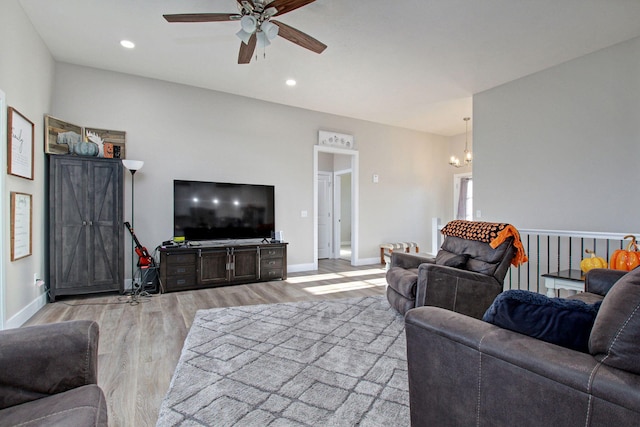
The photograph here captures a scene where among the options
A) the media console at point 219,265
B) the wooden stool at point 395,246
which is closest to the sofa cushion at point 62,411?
the media console at point 219,265

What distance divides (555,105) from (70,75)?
21.3 ft

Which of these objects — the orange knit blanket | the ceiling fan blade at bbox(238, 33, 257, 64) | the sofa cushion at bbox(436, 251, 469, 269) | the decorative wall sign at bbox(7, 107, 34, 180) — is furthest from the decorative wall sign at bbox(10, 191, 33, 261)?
the orange knit blanket

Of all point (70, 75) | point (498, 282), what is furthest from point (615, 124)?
point (70, 75)

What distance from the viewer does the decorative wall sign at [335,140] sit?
19.5 ft

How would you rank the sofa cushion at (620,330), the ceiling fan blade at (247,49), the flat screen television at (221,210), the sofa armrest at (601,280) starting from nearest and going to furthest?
the sofa cushion at (620,330) < the sofa armrest at (601,280) < the ceiling fan blade at (247,49) < the flat screen television at (221,210)

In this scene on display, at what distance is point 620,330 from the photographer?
0.90 meters

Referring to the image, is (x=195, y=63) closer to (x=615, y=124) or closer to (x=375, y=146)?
(x=375, y=146)

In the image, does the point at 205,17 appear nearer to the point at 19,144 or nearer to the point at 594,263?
the point at 19,144

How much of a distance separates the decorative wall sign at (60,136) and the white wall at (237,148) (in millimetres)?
202

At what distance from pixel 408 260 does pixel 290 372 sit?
200cm

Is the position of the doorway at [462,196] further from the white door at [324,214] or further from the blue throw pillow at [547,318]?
the blue throw pillow at [547,318]

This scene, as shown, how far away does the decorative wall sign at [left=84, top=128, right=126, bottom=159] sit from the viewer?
4.09 m

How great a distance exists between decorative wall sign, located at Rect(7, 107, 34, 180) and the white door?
210 inches

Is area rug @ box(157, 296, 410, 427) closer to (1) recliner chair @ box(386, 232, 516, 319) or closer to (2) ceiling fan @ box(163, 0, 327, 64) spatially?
(1) recliner chair @ box(386, 232, 516, 319)
